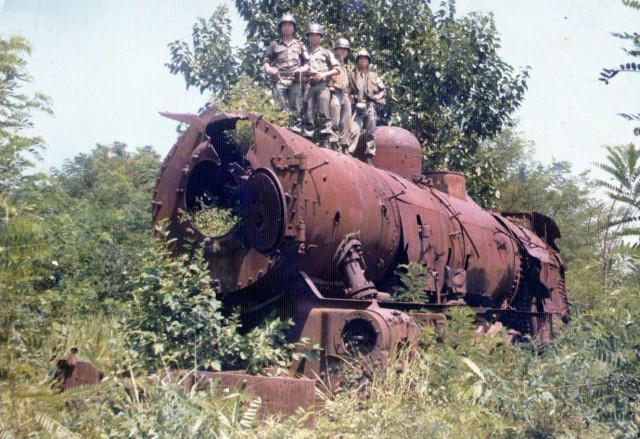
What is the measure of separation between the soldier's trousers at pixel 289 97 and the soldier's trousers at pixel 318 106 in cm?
15

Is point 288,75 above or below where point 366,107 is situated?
above

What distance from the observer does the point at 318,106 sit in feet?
33.3

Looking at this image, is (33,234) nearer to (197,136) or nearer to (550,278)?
(197,136)

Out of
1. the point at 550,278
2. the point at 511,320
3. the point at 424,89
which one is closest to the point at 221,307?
the point at 511,320

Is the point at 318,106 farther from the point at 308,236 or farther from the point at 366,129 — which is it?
the point at 308,236

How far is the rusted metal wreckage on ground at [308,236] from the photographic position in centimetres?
723

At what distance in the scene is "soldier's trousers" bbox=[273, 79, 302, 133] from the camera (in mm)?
10178

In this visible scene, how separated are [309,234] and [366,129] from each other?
4154mm

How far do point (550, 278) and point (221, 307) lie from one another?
8566 millimetres

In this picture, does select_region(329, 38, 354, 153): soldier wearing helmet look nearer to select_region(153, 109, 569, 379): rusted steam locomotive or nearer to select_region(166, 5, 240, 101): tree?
select_region(153, 109, 569, 379): rusted steam locomotive

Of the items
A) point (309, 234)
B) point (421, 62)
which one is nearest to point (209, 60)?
point (421, 62)

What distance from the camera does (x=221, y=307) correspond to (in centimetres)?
749

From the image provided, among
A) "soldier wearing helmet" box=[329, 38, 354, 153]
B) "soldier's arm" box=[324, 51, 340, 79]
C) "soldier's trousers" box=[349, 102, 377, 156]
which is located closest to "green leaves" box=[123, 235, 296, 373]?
"soldier wearing helmet" box=[329, 38, 354, 153]

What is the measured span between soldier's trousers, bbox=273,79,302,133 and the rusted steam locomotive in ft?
4.81
